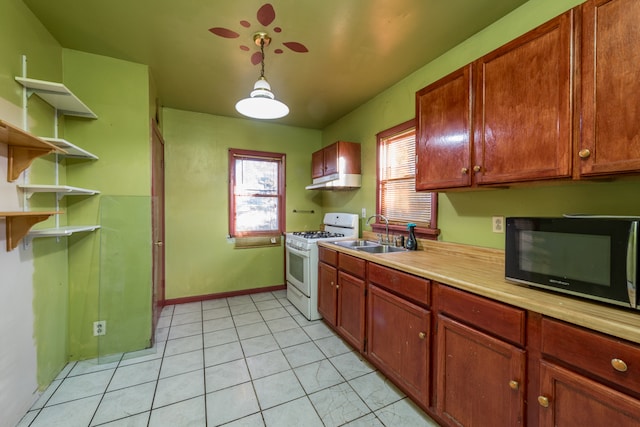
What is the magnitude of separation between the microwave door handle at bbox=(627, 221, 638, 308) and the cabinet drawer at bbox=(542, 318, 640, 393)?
182 mm

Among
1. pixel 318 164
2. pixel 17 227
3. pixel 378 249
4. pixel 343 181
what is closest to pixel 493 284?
pixel 378 249

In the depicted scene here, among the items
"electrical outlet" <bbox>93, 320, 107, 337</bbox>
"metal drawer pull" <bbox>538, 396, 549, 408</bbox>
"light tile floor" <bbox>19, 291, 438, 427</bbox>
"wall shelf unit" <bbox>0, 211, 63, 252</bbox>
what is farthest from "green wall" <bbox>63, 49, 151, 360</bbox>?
"metal drawer pull" <bbox>538, 396, 549, 408</bbox>

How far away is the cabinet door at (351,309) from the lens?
217cm

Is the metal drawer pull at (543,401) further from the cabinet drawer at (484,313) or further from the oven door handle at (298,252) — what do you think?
the oven door handle at (298,252)

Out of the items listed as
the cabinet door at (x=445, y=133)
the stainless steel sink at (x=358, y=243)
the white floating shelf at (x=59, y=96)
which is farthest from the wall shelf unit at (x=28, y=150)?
the cabinet door at (x=445, y=133)

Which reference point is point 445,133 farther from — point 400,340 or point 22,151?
point 22,151

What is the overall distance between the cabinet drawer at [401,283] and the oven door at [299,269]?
3.42 ft

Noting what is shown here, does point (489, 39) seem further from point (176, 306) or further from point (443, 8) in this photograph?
point (176, 306)

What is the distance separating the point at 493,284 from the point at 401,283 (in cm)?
56

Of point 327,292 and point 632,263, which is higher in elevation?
point 632,263

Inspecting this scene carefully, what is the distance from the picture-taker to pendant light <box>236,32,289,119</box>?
183 centimetres

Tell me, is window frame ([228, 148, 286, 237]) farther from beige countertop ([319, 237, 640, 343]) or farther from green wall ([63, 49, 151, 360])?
beige countertop ([319, 237, 640, 343])

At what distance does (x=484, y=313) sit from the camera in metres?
1.24

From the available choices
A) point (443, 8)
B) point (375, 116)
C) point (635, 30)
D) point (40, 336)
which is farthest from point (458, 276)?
point (40, 336)
